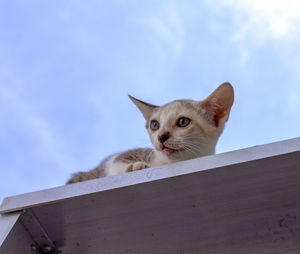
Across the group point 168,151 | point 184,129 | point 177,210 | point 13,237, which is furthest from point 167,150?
point 13,237

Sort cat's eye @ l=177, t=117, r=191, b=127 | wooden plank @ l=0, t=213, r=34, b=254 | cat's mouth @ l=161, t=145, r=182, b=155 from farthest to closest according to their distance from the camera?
1. cat's eye @ l=177, t=117, r=191, b=127
2. cat's mouth @ l=161, t=145, r=182, b=155
3. wooden plank @ l=0, t=213, r=34, b=254

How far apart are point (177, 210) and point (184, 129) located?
2.18 ft

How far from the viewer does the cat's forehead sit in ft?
5.23

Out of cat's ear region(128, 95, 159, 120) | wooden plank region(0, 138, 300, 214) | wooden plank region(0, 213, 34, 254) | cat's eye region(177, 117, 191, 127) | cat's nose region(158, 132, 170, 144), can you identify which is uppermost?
cat's ear region(128, 95, 159, 120)

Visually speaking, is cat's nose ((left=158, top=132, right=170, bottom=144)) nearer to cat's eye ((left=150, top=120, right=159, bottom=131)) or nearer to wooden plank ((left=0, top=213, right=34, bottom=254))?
cat's eye ((left=150, top=120, right=159, bottom=131))

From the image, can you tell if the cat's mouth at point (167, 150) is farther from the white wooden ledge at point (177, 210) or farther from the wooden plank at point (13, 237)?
the wooden plank at point (13, 237)

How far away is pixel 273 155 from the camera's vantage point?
78 cm

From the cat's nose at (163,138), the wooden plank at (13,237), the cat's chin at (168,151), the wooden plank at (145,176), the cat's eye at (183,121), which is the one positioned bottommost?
the wooden plank at (13,237)

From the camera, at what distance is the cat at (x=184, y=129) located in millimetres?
1432

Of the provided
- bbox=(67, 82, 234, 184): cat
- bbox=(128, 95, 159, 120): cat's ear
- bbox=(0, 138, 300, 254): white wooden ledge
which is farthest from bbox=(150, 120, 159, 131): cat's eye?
bbox=(0, 138, 300, 254): white wooden ledge

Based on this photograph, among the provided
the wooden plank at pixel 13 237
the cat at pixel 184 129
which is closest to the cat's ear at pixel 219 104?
the cat at pixel 184 129

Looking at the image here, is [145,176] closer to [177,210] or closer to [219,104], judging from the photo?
[177,210]

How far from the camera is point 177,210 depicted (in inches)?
34.4

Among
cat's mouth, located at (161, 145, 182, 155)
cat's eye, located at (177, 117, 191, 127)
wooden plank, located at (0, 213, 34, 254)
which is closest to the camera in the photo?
wooden plank, located at (0, 213, 34, 254)
